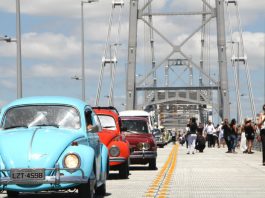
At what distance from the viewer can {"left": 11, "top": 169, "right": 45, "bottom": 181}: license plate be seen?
12383 mm

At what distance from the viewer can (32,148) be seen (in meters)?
12.6

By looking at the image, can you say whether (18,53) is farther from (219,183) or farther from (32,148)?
(32,148)

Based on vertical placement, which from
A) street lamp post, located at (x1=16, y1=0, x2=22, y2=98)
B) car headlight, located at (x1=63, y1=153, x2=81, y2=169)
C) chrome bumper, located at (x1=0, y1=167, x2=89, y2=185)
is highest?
street lamp post, located at (x1=16, y1=0, x2=22, y2=98)

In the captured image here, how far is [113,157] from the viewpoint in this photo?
19203 millimetres

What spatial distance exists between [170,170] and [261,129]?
276 centimetres

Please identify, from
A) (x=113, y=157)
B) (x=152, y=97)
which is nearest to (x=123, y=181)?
(x=113, y=157)

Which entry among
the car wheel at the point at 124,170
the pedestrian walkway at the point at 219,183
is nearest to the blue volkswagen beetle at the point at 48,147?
the pedestrian walkway at the point at 219,183

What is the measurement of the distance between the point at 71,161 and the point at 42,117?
141 centimetres

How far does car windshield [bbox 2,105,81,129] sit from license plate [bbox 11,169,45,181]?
1.51 m

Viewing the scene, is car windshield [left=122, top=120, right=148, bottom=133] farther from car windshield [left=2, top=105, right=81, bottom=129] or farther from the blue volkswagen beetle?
car windshield [left=2, top=105, right=81, bottom=129]

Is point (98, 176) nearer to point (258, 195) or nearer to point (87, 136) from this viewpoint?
point (87, 136)

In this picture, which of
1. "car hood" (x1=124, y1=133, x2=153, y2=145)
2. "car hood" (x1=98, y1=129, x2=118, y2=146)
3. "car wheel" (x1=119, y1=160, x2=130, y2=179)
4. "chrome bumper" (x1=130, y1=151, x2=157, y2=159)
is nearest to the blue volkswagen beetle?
"car hood" (x1=98, y1=129, x2=118, y2=146)

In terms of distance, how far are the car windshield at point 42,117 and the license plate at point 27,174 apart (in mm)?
1514

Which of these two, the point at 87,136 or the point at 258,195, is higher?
the point at 87,136
